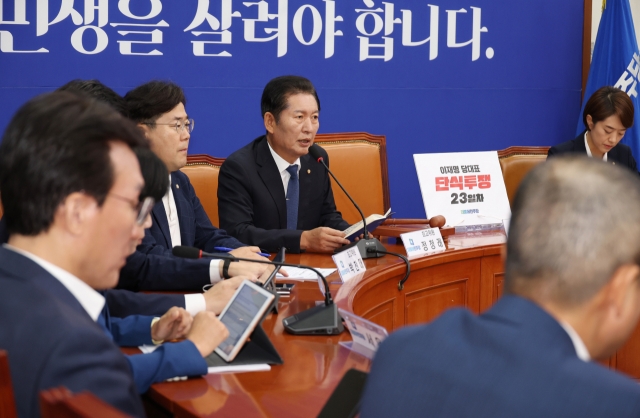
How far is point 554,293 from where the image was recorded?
2.79ft

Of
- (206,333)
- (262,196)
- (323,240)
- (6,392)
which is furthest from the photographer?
(262,196)

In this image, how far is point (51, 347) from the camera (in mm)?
999

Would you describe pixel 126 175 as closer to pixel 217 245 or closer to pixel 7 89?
pixel 217 245

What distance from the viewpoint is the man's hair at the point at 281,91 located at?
3.44m

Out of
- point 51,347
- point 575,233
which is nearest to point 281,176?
point 51,347

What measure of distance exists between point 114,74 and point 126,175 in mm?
3430

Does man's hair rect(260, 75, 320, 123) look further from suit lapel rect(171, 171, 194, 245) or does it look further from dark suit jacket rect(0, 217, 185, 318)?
dark suit jacket rect(0, 217, 185, 318)

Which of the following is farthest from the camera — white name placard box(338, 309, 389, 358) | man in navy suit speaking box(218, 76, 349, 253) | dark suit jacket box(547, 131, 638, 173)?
dark suit jacket box(547, 131, 638, 173)

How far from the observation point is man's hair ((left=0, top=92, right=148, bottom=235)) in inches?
44.3

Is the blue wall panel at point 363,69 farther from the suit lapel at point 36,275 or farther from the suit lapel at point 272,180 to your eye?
the suit lapel at point 36,275

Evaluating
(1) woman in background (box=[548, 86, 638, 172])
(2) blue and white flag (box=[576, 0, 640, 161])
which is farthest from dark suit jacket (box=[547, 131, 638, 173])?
(2) blue and white flag (box=[576, 0, 640, 161])

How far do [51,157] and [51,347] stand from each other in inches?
11.2

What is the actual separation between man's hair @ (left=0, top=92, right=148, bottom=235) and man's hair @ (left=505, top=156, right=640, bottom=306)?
0.62m

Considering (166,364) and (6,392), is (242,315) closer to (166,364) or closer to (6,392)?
(166,364)
